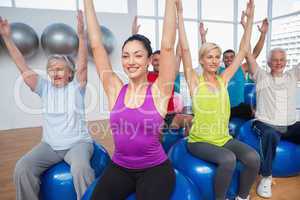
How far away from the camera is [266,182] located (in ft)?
6.33

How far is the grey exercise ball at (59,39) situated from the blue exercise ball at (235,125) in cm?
267

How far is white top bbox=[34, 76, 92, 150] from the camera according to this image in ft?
5.21

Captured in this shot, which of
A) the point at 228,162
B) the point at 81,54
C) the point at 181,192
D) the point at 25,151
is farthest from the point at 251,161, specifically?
the point at 25,151

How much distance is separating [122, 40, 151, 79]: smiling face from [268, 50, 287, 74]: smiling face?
4.63 feet

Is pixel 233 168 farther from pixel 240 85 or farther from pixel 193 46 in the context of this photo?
pixel 193 46

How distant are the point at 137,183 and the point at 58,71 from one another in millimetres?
889

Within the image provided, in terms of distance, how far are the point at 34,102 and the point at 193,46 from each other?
3.60m

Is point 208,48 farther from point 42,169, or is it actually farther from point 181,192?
point 42,169

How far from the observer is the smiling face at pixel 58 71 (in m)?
1.63

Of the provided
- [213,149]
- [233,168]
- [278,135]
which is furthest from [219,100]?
[278,135]

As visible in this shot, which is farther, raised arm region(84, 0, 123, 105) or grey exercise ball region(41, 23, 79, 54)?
grey exercise ball region(41, 23, 79, 54)

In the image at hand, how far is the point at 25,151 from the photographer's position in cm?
301

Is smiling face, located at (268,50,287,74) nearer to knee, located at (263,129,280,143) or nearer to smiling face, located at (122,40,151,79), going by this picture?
knee, located at (263,129,280,143)

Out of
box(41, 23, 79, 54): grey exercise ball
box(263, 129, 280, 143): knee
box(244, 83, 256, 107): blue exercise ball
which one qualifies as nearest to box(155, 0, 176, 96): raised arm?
box(263, 129, 280, 143): knee
